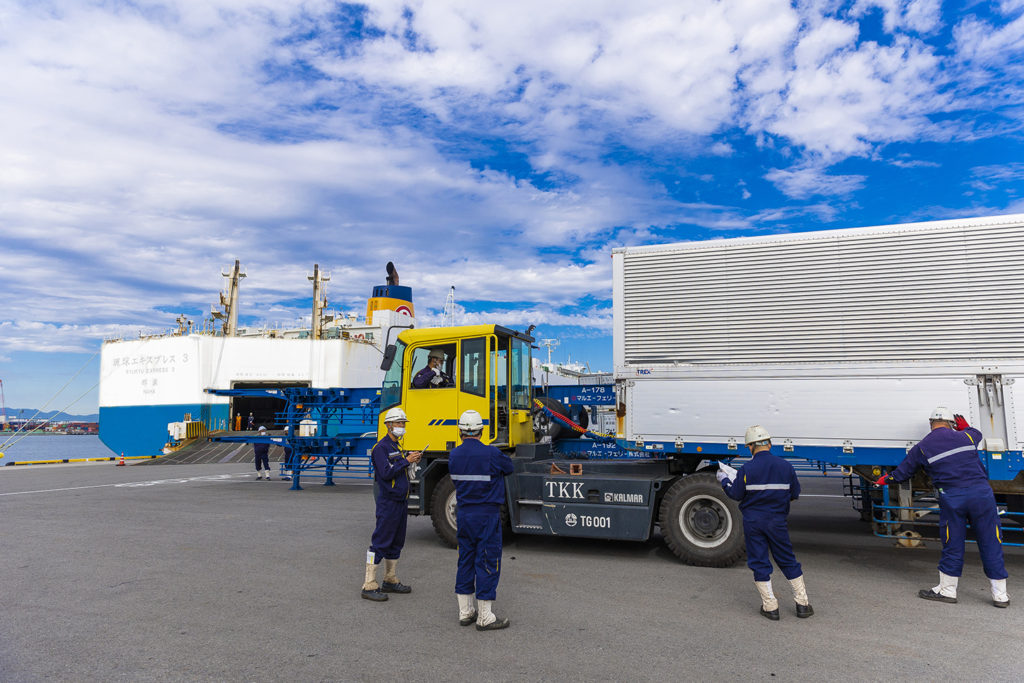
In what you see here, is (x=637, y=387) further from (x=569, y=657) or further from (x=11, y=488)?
(x=11, y=488)

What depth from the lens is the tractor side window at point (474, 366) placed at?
8.67 metres

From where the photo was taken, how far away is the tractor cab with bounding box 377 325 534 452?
8.67 metres

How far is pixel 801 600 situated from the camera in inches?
226

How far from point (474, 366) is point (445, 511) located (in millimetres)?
2063

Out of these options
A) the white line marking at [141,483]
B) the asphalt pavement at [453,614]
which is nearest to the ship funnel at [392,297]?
the white line marking at [141,483]

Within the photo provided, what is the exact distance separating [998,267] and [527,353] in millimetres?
5898

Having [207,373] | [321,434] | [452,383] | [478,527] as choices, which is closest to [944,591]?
[478,527]

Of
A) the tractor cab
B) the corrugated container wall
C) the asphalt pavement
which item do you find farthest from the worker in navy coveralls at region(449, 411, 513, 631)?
the corrugated container wall

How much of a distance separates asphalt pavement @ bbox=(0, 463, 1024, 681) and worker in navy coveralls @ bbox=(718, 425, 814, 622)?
0.77ft

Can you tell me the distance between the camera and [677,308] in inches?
323

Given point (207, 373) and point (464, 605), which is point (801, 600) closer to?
point (464, 605)

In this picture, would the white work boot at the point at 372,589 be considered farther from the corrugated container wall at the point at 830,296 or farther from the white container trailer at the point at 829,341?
the corrugated container wall at the point at 830,296

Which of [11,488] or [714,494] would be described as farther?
[11,488]

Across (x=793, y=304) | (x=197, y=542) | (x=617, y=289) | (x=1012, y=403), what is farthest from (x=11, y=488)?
(x=1012, y=403)
